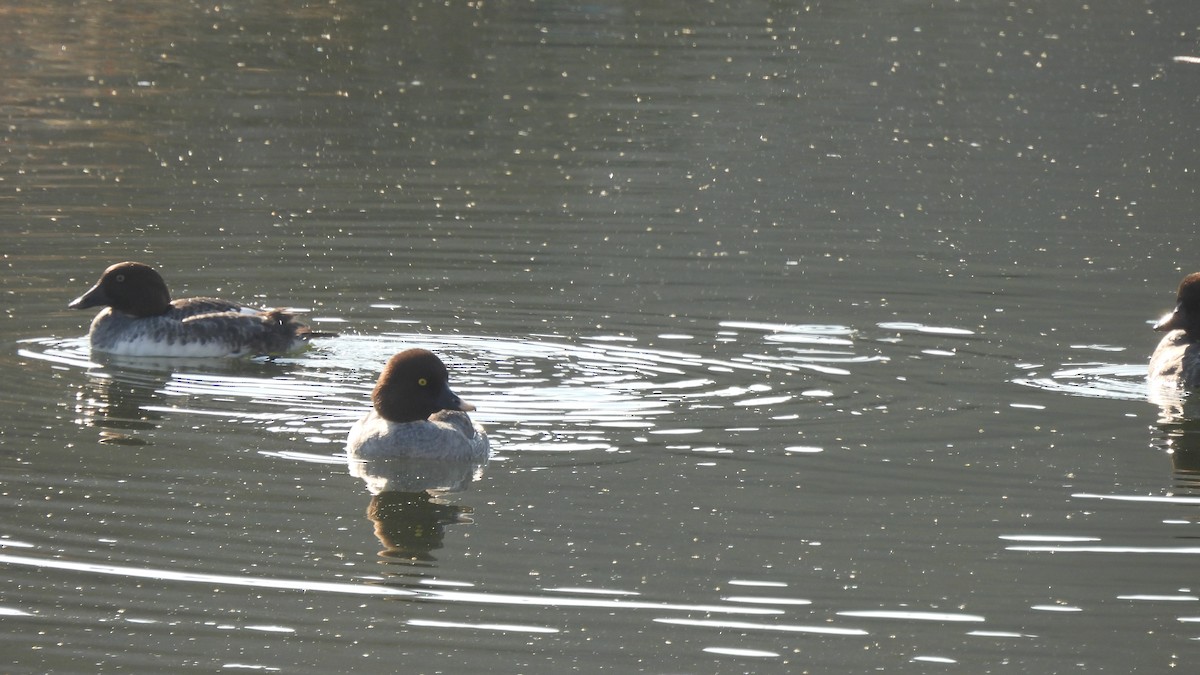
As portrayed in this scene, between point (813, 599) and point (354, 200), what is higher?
point (354, 200)

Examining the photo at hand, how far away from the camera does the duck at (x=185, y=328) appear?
48.9 ft

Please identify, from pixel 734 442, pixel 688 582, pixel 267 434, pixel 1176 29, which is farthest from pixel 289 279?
pixel 1176 29

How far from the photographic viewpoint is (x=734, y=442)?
1228 cm

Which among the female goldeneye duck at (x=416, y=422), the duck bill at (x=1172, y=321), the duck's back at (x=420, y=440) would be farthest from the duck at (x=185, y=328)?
the duck bill at (x=1172, y=321)

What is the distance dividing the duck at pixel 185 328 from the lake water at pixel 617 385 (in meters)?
0.19

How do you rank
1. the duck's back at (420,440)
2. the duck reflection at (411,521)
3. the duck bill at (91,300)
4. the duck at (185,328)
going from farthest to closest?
the duck bill at (91,300)
the duck at (185,328)
the duck's back at (420,440)
the duck reflection at (411,521)

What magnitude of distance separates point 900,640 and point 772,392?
15.4 feet

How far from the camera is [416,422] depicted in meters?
12.2

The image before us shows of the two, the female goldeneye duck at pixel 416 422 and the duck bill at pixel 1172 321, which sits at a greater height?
the duck bill at pixel 1172 321

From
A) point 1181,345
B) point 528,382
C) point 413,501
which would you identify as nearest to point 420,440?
point 413,501

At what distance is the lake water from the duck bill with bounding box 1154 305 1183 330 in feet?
1.23

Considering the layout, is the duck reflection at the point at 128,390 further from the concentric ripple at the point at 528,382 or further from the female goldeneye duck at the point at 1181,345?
the female goldeneye duck at the point at 1181,345

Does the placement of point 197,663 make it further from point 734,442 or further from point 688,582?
point 734,442

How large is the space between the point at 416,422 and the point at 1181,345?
230 inches
